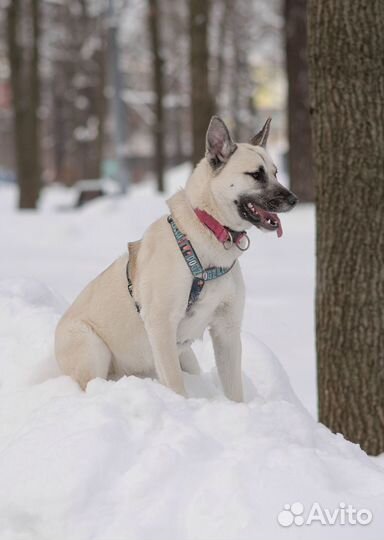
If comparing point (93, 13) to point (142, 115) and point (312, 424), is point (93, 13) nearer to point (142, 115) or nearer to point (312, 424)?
point (142, 115)

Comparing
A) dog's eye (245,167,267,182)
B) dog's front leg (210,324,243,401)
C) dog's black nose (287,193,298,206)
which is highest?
dog's eye (245,167,267,182)

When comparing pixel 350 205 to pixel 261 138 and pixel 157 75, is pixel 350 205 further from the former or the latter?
pixel 157 75

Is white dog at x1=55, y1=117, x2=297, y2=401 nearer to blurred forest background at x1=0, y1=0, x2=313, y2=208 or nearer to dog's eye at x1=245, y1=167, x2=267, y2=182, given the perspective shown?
dog's eye at x1=245, y1=167, x2=267, y2=182

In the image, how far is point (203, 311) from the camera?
4.04 m

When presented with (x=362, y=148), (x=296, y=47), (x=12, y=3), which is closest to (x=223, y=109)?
(x=12, y=3)

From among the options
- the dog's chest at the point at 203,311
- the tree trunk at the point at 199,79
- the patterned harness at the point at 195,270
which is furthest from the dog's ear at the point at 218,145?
the tree trunk at the point at 199,79

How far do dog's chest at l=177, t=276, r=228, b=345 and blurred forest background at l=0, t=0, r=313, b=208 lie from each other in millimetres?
9101

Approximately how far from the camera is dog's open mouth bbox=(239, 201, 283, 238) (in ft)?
12.7

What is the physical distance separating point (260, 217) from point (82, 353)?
123 centimetres

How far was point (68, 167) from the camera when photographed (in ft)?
138

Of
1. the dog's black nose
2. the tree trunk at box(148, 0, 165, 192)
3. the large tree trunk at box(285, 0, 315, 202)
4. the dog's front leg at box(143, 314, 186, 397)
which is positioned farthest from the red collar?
the tree trunk at box(148, 0, 165, 192)

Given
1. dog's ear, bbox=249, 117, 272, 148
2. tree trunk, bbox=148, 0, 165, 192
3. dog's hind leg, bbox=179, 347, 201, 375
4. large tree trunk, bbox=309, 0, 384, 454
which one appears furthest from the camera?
tree trunk, bbox=148, 0, 165, 192

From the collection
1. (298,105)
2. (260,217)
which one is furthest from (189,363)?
(298,105)

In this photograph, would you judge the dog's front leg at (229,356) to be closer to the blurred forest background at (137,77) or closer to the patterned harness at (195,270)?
the patterned harness at (195,270)
